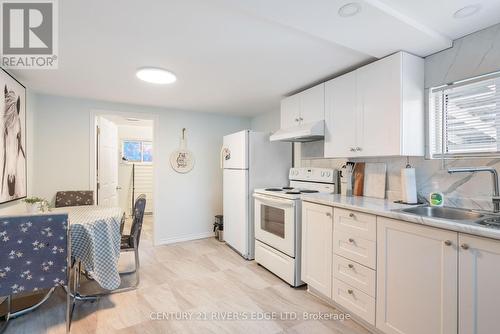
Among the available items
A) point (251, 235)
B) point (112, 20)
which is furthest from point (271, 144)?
point (112, 20)

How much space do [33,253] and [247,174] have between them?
87.4 inches

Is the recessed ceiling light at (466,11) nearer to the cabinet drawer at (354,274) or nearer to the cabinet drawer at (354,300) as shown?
the cabinet drawer at (354,274)

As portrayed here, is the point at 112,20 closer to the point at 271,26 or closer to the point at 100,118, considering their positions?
the point at 271,26

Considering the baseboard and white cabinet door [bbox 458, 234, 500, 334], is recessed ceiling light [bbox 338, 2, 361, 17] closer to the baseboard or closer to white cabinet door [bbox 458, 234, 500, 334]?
white cabinet door [bbox 458, 234, 500, 334]

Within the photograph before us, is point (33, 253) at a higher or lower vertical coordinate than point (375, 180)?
lower

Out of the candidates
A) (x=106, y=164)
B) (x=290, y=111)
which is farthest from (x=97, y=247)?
(x=290, y=111)

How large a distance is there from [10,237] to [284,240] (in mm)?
2220

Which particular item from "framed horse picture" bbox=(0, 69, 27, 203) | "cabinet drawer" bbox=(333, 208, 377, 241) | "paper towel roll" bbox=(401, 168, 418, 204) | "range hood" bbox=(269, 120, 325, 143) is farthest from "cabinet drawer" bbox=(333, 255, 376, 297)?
"framed horse picture" bbox=(0, 69, 27, 203)

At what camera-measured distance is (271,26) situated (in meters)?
1.67

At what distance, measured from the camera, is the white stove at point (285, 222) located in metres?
2.52

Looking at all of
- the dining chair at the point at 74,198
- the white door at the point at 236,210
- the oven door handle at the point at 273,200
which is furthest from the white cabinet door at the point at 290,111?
the dining chair at the point at 74,198

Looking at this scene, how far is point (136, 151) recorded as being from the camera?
6117 mm

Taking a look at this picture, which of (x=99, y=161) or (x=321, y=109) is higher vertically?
(x=321, y=109)

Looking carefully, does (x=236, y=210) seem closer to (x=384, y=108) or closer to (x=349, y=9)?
(x=384, y=108)
